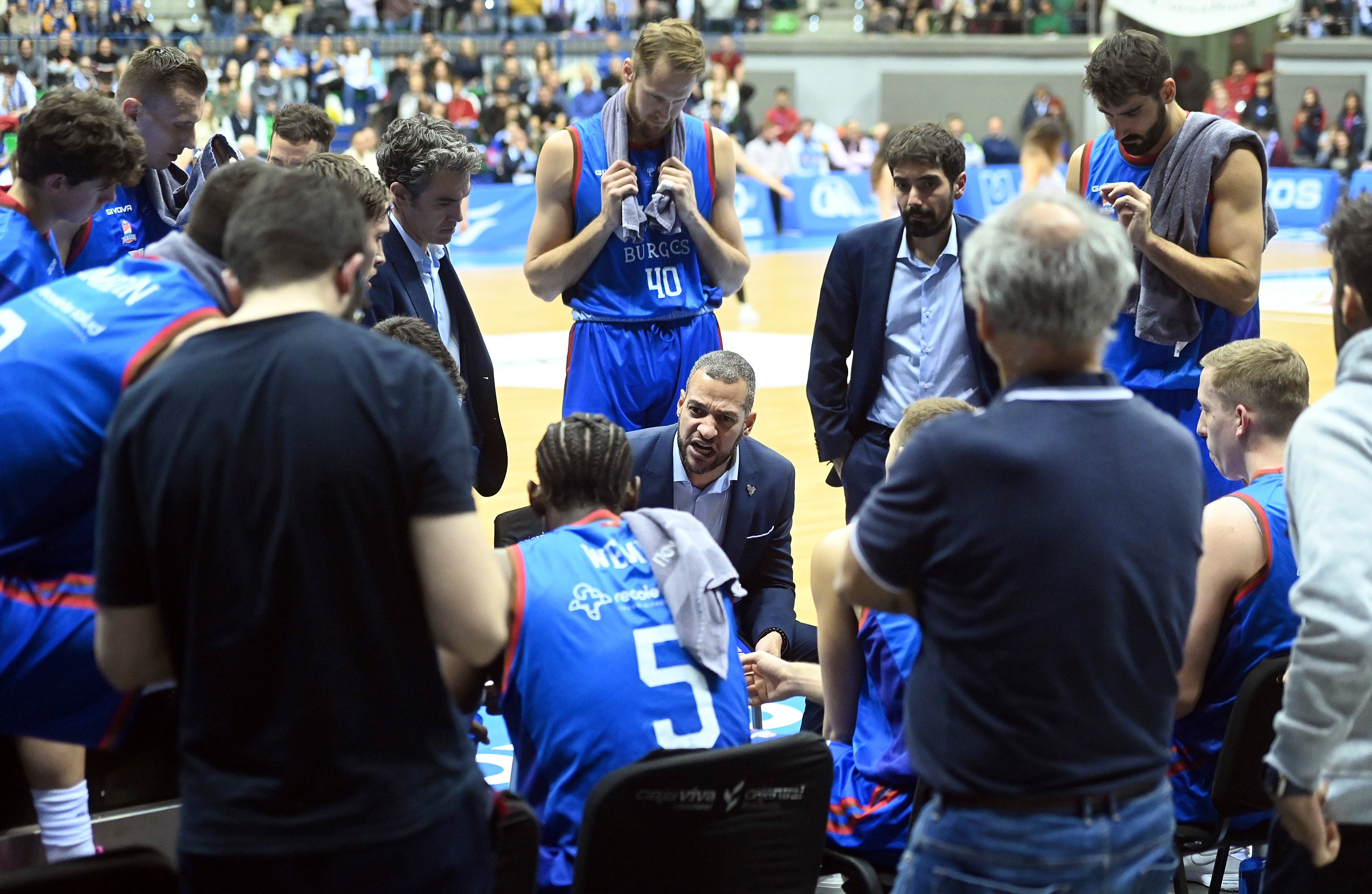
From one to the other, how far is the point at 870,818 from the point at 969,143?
2347 centimetres

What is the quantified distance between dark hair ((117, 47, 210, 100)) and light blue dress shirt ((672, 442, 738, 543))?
1.94m

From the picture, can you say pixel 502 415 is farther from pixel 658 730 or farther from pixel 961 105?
pixel 961 105

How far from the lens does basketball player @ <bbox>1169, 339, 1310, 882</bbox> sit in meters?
2.99

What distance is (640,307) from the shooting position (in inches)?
198

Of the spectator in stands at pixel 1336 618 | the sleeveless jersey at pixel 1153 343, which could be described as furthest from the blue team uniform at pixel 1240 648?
the sleeveless jersey at pixel 1153 343

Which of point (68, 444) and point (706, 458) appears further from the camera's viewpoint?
point (706, 458)

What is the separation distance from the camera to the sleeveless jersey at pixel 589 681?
258cm

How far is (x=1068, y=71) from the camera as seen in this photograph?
25719mm

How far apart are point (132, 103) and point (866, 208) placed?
18.1 meters

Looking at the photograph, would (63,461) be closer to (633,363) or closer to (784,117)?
(633,363)

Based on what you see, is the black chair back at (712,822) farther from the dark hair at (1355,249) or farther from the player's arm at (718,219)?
the player's arm at (718,219)

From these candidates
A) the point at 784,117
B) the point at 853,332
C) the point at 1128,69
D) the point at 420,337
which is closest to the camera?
the point at 420,337

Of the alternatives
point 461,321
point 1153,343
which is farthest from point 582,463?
point 1153,343

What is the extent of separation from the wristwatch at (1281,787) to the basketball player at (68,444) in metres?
1.79
